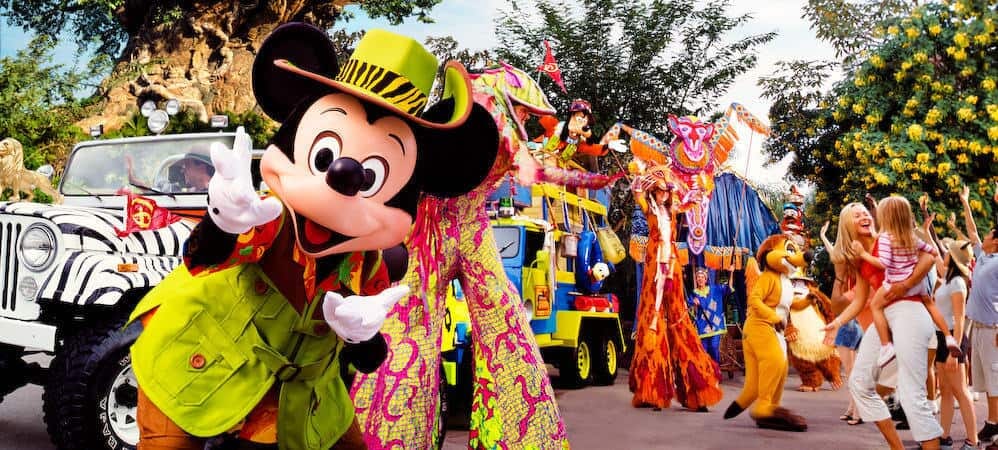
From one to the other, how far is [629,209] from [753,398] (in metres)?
9.43

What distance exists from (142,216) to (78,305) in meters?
0.61

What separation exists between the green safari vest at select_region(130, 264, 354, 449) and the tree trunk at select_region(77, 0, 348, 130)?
14661 mm

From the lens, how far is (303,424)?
2.64m

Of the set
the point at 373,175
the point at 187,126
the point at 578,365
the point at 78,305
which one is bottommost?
the point at 578,365

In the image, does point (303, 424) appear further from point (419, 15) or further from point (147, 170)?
point (419, 15)

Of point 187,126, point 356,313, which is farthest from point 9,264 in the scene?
point 187,126

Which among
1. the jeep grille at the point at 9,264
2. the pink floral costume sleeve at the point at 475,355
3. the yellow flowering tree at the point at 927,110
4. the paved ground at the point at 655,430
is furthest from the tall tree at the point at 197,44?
the pink floral costume sleeve at the point at 475,355

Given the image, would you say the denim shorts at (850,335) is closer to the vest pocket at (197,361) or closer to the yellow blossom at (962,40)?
the vest pocket at (197,361)

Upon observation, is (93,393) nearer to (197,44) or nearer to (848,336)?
(848,336)

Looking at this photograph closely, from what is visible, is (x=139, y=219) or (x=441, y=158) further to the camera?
(x=139, y=219)

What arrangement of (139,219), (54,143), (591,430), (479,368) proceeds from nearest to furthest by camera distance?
(479,368) < (139,219) < (591,430) < (54,143)

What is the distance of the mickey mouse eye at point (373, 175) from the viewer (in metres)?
2.70

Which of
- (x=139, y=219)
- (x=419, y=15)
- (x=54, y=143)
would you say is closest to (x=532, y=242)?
(x=139, y=219)

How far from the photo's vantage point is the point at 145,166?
6.33 meters
